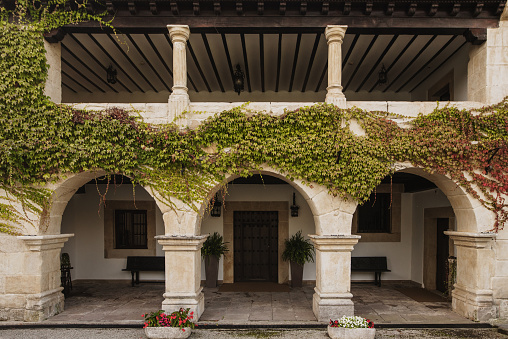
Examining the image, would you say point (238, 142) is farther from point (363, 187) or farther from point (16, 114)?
point (16, 114)

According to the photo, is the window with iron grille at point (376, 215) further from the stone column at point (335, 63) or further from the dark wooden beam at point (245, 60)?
the dark wooden beam at point (245, 60)

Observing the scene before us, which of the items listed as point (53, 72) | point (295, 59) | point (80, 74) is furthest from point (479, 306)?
point (80, 74)

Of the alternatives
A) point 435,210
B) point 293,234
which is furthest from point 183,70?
point 435,210

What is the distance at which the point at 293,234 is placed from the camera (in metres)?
8.35

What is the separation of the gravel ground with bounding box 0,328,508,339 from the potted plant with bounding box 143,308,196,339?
9.2 inches

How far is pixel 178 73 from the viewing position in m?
5.63

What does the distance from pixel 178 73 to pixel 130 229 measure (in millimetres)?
4759

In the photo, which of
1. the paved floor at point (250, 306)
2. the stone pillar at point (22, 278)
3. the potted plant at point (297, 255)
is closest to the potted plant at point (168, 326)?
the paved floor at point (250, 306)

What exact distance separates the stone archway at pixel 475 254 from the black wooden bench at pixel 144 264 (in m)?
5.94

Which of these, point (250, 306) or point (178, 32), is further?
point (250, 306)

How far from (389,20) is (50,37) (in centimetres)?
578

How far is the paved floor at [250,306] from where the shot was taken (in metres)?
5.64

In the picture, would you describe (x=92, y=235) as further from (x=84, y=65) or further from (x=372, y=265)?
(x=372, y=265)

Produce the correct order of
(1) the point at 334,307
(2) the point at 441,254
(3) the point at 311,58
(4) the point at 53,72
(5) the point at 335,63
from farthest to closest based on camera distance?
1. (2) the point at 441,254
2. (3) the point at 311,58
3. (4) the point at 53,72
4. (5) the point at 335,63
5. (1) the point at 334,307
